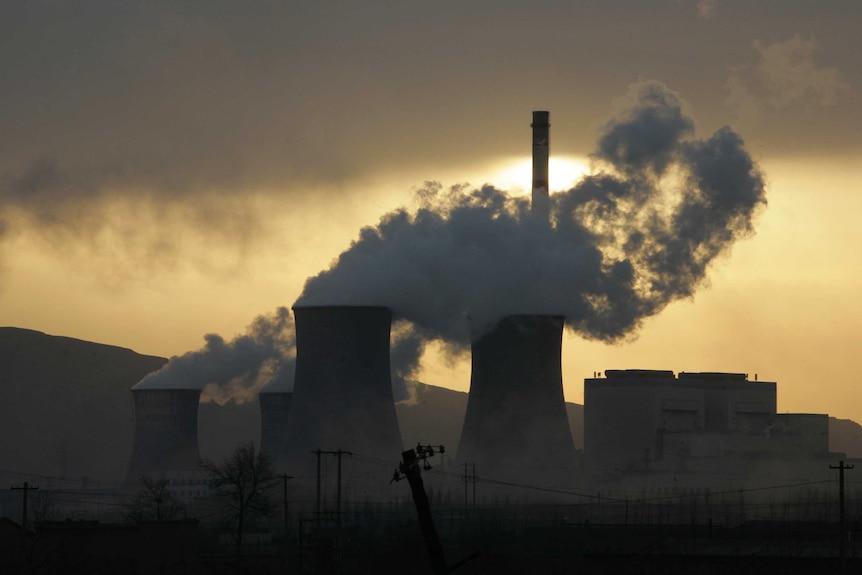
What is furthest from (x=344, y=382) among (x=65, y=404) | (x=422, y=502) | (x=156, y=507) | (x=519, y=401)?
(x=65, y=404)

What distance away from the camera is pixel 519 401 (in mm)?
44094

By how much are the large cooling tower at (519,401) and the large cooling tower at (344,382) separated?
322 centimetres

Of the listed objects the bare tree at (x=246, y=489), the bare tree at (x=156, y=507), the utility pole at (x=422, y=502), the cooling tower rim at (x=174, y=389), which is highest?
the cooling tower rim at (x=174, y=389)

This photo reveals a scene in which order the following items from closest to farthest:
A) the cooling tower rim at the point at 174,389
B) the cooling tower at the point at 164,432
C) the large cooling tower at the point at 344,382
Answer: the large cooling tower at the point at 344,382 → the cooling tower at the point at 164,432 → the cooling tower rim at the point at 174,389

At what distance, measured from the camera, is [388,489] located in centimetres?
4525

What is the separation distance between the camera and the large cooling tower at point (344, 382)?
4078 centimetres

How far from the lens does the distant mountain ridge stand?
10012 centimetres

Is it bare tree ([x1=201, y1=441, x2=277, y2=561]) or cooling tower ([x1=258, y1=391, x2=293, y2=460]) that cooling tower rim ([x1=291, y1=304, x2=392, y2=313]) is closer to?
bare tree ([x1=201, y1=441, x2=277, y2=561])

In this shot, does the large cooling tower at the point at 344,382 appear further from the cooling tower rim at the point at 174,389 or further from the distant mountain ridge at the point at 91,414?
the distant mountain ridge at the point at 91,414

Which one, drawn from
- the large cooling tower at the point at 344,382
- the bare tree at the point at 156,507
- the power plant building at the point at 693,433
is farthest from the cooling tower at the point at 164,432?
the large cooling tower at the point at 344,382

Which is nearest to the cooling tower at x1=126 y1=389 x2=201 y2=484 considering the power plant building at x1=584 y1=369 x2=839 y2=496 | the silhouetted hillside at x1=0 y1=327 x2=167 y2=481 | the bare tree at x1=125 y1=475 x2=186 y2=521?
the bare tree at x1=125 y1=475 x2=186 y2=521

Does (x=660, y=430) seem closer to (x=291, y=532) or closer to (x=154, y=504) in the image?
(x=154, y=504)

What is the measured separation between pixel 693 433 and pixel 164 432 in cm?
1607

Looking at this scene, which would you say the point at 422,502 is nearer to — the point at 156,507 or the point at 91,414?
A: the point at 156,507
